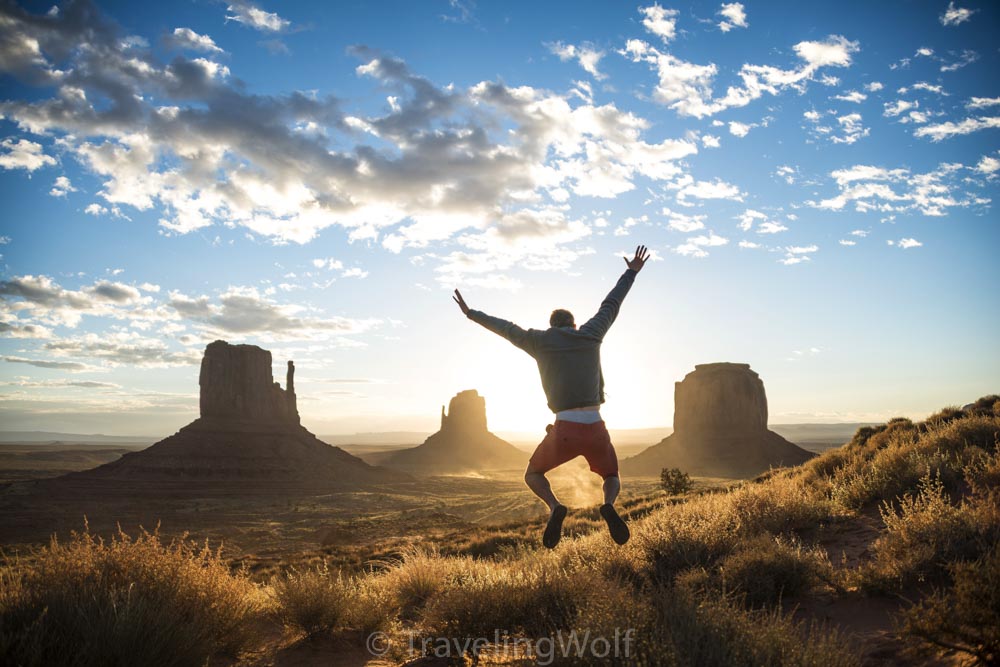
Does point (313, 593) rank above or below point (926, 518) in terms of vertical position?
below

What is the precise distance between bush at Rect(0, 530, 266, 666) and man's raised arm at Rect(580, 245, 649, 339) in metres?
4.18

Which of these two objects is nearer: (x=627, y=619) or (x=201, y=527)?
(x=627, y=619)

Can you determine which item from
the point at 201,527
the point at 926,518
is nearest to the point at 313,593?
the point at 926,518

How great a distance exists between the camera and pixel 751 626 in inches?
139

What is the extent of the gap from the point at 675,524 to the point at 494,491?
69.2 metres

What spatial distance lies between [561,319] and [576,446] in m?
1.33

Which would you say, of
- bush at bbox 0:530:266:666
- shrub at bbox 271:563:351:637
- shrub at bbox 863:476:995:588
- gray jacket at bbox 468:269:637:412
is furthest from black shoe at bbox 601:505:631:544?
bush at bbox 0:530:266:666

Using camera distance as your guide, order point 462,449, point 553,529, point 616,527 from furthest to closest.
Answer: point 462,449 < point 553,529 < point 616,527


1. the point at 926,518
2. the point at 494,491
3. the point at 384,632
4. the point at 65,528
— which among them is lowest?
the point at 494,491

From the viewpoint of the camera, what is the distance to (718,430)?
9731 cm

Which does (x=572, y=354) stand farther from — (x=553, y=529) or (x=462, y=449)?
(x=462, y=449)

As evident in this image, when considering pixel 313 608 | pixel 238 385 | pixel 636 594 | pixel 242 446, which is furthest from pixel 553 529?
pixel 238 385

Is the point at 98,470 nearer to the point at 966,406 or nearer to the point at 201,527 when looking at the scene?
the point at 201,527
